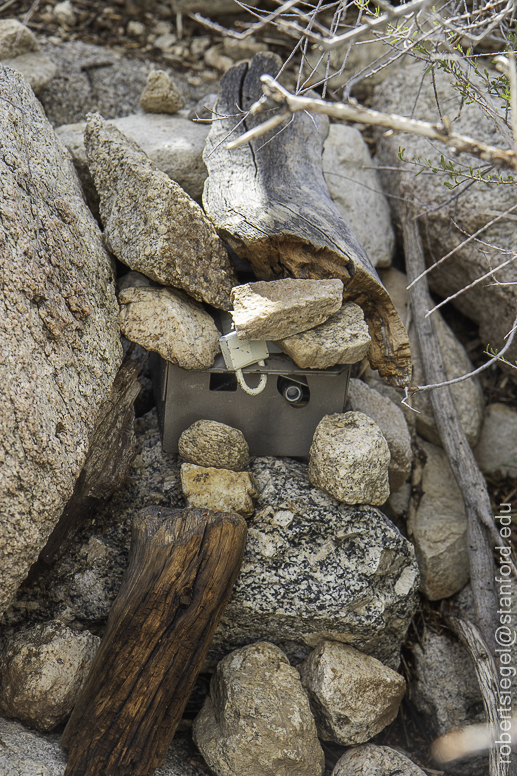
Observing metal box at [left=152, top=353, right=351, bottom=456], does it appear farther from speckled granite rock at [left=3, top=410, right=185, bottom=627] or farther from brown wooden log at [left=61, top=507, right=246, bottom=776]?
brown wooden log at [left=61, top=507, right=246, bottom=776]

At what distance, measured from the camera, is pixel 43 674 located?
212 centimetres

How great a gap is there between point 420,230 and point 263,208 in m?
1.55

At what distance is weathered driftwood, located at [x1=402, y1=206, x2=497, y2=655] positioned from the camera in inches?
108

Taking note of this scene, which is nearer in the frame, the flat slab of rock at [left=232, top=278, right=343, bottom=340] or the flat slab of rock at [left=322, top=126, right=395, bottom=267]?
the flat slab of rock at [left=232, top=278, right=343, bottom=340]

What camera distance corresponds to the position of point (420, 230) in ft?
12.3

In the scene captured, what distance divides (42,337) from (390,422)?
5.76ft

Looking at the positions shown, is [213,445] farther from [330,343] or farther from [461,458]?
[461,458]

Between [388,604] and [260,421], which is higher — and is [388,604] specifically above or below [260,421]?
below

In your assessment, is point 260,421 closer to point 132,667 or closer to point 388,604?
point 388,604

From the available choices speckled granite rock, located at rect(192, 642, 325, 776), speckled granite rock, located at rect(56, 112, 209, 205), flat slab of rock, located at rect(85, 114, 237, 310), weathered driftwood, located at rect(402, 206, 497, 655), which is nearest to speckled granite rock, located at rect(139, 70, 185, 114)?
speckled granite rock, located at rect(56, 112, 209, 205)

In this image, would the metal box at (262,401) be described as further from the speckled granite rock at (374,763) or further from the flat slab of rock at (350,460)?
the speckled granite rock at (374,763)

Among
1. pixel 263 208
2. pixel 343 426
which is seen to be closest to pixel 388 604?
pixel 343 426

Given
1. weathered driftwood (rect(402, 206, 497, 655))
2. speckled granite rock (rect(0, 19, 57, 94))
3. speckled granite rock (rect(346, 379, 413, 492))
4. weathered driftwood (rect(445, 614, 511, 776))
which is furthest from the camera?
speckled granite rock (rect(0, 19, 57, 94))

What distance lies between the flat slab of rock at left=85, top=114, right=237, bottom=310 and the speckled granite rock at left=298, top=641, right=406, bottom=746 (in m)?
1.59
